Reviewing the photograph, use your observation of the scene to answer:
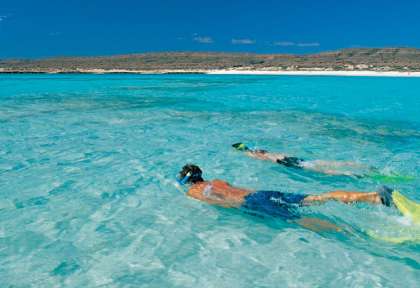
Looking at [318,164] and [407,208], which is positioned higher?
[407,208]

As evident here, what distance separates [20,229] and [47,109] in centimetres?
1285

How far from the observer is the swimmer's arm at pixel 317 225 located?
4758mm

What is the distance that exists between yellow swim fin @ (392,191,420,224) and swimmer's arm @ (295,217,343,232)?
28.6 inches

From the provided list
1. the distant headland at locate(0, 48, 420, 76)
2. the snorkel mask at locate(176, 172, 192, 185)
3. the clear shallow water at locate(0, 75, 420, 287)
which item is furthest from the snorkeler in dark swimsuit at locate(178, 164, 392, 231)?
the distant headland at locate(0, 48, 420, 76)

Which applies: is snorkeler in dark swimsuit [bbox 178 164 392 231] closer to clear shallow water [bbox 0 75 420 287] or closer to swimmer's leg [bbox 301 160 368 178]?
clear shallow water [bbox 0 75 420 287]

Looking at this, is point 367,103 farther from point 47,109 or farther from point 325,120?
point 47,109

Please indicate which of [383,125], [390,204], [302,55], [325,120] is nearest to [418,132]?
[383,125]

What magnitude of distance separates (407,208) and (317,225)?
104 centimetres

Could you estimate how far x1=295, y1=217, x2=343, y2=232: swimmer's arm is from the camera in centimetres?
476

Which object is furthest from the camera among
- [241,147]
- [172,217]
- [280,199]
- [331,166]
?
[241,147]

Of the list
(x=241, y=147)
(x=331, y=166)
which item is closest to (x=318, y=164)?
(x=331, y=166)

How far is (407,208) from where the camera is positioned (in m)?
4.84

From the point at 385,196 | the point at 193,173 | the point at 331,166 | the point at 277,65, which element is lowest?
the point at 277,65

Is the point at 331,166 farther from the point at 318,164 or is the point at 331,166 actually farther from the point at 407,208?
the point at 407,208
